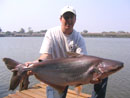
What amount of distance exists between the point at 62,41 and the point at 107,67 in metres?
1.26

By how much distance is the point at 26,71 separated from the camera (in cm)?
298

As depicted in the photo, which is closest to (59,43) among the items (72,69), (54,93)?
(72,69)

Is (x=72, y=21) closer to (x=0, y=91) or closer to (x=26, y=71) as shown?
(x=26, y=71)

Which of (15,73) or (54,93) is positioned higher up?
(15,73)

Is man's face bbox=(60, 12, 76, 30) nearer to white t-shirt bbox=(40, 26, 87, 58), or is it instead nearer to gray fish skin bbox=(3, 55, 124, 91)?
white t-shirt bbox=(40, 26, 87, 58)

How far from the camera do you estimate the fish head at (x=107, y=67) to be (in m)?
2.75

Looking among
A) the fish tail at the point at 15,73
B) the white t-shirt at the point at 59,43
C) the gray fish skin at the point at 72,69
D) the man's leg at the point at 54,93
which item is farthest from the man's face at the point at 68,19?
the man's leg at the point at 54,93

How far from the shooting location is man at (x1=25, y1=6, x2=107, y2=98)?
3.52m

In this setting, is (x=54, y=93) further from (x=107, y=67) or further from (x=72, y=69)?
(x=107, y=67)

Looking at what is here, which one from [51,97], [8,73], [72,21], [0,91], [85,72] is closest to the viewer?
[85,72]

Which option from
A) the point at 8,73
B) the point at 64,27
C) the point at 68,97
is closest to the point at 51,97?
the point at 64,27

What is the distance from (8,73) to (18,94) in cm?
758

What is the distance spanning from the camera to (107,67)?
2758 mm

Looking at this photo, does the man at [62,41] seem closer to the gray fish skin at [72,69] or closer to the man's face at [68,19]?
the man's face at [68,19]
